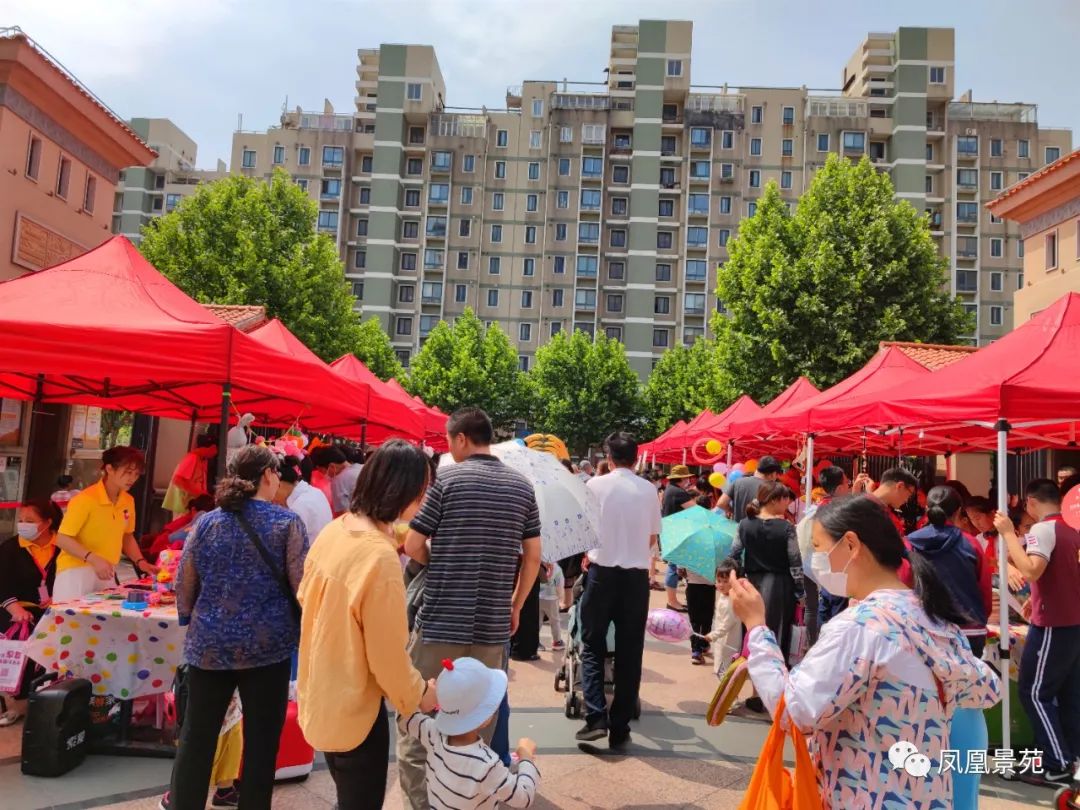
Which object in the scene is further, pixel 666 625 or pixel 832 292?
pixel 832 292

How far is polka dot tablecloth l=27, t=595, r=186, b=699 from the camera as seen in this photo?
4395 millimetres

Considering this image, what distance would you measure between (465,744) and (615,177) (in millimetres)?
54987

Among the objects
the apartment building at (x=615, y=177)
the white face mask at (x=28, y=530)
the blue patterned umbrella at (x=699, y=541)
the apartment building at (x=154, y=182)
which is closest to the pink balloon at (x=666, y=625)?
the blue patterned umbrella at (x=699, y=541)

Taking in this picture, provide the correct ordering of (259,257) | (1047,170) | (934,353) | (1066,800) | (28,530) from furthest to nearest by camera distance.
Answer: (259,257), (1047,170), (934,353), (28,530), (1066,800)

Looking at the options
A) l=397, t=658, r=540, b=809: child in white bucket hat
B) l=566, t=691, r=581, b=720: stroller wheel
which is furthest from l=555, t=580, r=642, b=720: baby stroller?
l=397, t=658, r=540, b=809: child in white bucket hat

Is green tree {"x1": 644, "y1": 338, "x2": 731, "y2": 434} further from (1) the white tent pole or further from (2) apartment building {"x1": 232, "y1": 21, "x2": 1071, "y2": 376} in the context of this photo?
(1) the white tent pole

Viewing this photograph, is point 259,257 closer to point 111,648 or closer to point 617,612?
point 111,648

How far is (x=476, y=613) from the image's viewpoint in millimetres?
3385

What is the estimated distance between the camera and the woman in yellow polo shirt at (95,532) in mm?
4773

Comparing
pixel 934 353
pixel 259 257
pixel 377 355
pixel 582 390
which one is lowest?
pixel 934 353

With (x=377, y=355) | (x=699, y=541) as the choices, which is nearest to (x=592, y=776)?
(x=699, y=541)

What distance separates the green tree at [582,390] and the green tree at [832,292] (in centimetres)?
1946

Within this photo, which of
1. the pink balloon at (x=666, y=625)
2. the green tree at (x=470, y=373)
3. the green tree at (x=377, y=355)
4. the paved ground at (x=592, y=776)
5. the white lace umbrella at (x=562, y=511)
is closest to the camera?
the paved ground at (x=592, y=776)

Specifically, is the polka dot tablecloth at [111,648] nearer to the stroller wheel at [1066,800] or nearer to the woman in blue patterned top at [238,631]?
the woman in blue patterned top at [238,631]
